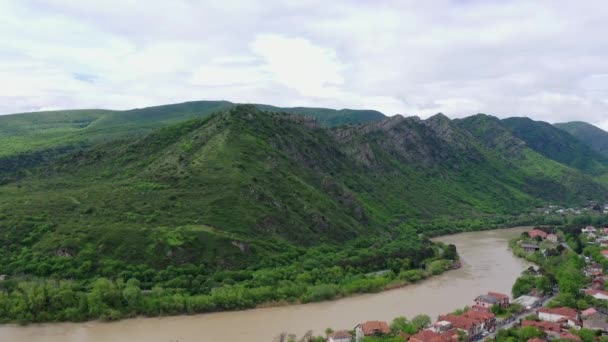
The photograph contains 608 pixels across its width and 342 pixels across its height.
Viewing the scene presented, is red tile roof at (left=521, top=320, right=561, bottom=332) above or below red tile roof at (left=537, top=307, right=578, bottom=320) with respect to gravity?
below

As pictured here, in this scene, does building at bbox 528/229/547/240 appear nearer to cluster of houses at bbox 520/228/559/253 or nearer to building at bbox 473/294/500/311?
cluster of houses at bbox 520/228/559/253

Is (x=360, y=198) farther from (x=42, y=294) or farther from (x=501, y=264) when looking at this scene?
(x=42, y=294)

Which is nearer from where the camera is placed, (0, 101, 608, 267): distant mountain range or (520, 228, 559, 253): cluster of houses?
(0, 101, 608, 267): distant mountain range

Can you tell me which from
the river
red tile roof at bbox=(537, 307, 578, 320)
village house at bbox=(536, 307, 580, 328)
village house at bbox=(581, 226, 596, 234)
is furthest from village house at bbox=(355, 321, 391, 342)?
village house at bbox=(581, 226, 596, 234)

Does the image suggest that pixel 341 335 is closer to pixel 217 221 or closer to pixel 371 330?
pixel 371 330

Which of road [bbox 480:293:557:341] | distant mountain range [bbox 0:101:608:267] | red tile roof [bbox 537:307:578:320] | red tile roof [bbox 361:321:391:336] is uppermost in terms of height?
distant mountain range [bbox 0:101:608:267]

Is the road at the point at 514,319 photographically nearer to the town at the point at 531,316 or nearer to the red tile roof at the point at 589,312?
the town at the point at 531,316

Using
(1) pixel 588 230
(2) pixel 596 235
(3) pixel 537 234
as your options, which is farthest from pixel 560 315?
(1) pixel 588 230
